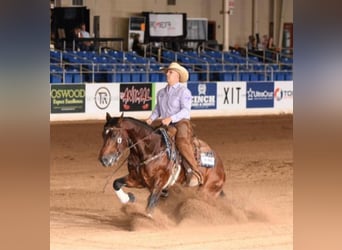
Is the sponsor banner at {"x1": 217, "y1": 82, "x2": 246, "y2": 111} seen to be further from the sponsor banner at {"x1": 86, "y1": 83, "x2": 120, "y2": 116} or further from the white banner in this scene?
the white banner

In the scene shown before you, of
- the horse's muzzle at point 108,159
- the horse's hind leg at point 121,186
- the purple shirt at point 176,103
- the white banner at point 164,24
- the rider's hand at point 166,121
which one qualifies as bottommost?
the horse's hind leg at point 121,186

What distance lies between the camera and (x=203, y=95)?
21.5 m

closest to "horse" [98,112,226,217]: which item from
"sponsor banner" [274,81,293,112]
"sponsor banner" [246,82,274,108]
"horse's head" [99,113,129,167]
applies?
"horse's head" [99,113,129,167]

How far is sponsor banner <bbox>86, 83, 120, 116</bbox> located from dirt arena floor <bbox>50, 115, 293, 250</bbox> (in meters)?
3.74

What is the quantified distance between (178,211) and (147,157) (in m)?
0.91

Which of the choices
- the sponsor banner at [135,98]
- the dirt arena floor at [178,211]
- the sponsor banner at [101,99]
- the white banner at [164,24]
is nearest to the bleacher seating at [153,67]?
the white banner at [164,24]

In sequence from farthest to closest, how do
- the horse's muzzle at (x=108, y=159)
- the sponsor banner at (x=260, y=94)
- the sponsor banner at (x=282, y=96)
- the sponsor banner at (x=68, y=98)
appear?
the sponsor banner at (x=282, y=96), the sponsor banner at (x=260, y=94), the sponsor banner at (x=68, y=98), the horse's muzzle at (x=108, y=159)

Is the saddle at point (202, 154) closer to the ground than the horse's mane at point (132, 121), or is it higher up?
closer to the ground

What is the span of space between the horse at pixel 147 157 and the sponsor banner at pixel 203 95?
12.7m

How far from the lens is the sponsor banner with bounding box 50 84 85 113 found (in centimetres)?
1927

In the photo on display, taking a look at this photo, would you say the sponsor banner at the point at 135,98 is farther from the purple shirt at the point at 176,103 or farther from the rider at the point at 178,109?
the purple shirt at the point at 176,103

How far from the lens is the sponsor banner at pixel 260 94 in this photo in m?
22.3

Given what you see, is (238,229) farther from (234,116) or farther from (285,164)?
(234,116)

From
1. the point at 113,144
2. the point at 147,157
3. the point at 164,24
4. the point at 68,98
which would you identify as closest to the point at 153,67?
the point at 164,24
